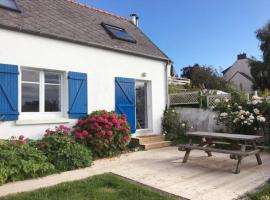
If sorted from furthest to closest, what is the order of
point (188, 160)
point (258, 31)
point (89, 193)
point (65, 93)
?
point (258, 31)
point (65, 93)
point (188, 160)
point (89, 193)

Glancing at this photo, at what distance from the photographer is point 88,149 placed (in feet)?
27.9

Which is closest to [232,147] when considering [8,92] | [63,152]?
[63,152]

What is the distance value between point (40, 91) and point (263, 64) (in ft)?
83.9

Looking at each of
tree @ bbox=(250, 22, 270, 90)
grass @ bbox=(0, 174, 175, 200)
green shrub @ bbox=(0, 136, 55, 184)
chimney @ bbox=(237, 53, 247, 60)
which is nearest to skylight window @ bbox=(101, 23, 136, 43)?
green shrub @ bbox=(0, 136, 55, 184)

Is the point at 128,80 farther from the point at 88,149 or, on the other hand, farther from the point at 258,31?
the point at 258,31

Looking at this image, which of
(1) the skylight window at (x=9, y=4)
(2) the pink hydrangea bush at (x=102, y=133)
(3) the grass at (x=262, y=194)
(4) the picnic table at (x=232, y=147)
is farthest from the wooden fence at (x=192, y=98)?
(1) the skylight window at (x=9, y=4)

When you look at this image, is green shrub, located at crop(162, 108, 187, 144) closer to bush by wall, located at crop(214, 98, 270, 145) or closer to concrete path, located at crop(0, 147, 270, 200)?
bush by wall, located at crop(214, 98, 270, 145)

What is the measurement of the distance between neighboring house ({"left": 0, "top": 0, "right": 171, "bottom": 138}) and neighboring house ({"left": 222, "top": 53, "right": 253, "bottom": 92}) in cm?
2948

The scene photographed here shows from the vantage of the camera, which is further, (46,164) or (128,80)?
(128,80)

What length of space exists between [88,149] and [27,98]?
2.17 meters

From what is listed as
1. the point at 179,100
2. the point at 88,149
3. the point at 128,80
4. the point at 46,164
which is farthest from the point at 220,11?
the point at 46,164

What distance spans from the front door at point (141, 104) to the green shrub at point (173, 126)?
0.77m

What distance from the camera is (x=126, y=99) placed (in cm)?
1098

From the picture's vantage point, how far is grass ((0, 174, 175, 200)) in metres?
5.24
